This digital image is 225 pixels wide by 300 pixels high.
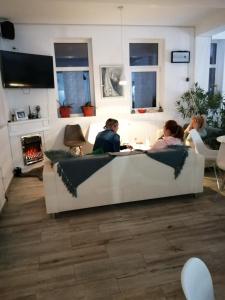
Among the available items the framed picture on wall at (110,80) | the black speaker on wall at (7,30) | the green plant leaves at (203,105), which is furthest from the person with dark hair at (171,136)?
the black speaker on wall at (7,30)

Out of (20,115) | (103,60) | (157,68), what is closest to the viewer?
(20,115)

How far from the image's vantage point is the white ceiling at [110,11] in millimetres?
3588

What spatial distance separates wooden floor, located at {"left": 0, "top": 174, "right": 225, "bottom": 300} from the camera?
185cm

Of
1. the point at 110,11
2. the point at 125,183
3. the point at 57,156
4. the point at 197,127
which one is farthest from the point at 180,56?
the point at 57,156

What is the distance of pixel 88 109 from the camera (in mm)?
5340

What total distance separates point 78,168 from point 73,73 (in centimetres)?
323

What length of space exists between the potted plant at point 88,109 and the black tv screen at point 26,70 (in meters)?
0.82

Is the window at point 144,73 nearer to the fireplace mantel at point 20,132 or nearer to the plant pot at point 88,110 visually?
the plant pot at point 88,110

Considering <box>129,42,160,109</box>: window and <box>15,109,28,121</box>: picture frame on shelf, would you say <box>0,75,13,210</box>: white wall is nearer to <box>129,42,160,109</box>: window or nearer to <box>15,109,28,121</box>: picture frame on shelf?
<box>15,109,28,121</box>: picture frame on shelf

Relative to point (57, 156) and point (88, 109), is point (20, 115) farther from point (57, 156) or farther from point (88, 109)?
point (57, 156)

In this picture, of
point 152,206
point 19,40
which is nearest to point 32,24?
point 19,40

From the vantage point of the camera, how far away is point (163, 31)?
210 inches

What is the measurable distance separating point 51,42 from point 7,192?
10.0 feet

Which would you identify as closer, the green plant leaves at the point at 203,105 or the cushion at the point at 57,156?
the cushion at the point at 57,156
